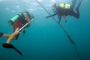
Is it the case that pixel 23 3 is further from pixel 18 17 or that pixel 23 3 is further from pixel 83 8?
pixel 18 17

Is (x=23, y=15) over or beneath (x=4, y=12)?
over

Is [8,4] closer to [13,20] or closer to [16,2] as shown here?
[16,2]

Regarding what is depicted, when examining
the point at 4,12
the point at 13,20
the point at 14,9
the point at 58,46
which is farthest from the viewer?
the point at 58,46

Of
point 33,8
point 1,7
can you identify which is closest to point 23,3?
point 33,8

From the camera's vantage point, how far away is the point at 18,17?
23.2 feet

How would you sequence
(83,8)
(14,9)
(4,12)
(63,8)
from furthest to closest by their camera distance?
(4,12)
(14,9)
(83,8)
(63,8)

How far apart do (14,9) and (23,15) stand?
56.8ft

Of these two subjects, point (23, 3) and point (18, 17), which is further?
point (23, 3)

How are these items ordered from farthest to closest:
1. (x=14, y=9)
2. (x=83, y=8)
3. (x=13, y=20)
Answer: (x=14, y=9) → (x=83, y=8) → (x=13, y=20)

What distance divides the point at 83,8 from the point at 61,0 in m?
5.66

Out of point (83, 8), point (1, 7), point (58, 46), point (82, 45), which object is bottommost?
point (58, 46)

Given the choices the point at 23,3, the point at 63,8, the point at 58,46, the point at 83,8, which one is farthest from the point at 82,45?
the point at 63,8

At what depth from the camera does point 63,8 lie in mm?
8625

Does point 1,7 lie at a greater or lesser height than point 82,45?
greater
